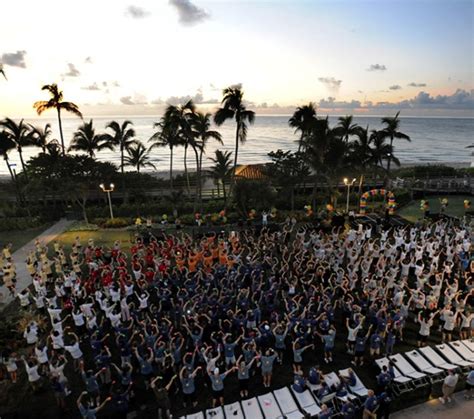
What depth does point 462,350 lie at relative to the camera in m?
12.0

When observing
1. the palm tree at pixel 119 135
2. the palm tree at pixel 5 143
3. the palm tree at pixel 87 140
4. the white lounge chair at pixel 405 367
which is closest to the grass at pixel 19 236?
the palm tree at pixel 5 143

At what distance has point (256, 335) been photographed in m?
11.9

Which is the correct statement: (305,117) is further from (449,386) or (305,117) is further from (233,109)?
(449,386)

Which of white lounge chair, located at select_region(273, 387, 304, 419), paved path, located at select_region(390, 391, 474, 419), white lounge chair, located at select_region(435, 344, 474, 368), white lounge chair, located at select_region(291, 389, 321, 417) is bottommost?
paved path, located at select_region(390, 391, 474, 419)

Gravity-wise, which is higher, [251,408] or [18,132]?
[18,132]

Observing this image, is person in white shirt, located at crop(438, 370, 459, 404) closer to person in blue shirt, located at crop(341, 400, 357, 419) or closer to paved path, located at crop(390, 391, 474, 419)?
paved path, located at crop(390, 391, 474, 419)

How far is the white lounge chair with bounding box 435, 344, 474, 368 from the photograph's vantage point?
11.4 metres

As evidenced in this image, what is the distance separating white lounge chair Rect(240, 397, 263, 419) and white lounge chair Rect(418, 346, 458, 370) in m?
6.16

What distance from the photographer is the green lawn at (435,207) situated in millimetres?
31019

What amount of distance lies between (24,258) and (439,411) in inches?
939

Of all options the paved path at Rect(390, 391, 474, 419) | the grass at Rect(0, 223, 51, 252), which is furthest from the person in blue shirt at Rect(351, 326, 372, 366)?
the grass at Rect(0, 223, 51, 252)

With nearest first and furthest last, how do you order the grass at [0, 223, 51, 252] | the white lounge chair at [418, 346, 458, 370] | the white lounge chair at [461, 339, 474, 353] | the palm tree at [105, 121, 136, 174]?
the white lounge chair at [418, 346, 458, 370]
the white lounge chair at [461, 339, 474, 353]
the grass at [0, 223, 51, 252]
the palm tree at [105, 121, 136, 174]

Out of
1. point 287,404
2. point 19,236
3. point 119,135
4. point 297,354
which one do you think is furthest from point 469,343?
point 119,135

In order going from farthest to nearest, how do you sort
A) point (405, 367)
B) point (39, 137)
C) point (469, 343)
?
point (39, 137)
point (469, 343)
point (405, 367)
